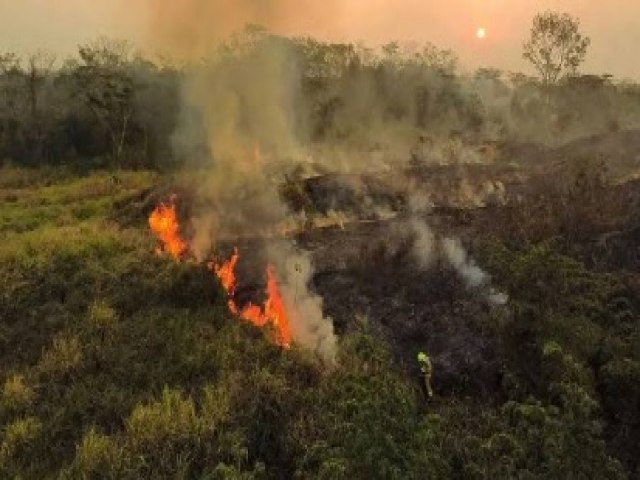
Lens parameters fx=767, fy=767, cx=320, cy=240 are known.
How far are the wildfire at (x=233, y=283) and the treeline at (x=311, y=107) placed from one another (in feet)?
50.6

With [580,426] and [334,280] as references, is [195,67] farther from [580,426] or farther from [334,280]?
[580,426]

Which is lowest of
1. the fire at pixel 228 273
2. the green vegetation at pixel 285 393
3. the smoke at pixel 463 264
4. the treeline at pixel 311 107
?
the green vegetation at pixel 285 393

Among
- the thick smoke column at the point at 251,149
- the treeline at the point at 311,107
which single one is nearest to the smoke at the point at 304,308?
the thick smoke column at the point at 251,149

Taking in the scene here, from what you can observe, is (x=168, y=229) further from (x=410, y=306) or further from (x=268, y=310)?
(x=410, y=306)

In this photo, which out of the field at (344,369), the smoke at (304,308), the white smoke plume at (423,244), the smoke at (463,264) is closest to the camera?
the field at (344,369)

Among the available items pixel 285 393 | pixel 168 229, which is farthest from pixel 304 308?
pixel 168 229

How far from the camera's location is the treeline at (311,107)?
4100cm

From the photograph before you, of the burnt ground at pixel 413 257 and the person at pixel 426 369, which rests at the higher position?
the burnt ground at pixel 413 257

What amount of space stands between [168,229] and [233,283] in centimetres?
491

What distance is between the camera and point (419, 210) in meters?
22.2

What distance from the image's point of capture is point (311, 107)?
4062 cm

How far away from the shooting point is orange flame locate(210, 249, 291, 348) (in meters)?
14.0

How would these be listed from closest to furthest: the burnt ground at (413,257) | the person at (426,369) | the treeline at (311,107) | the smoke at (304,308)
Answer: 1. the person at (426,369)
2. the burnt ground at (413,257)
3. the smoke at (304,308)
4. the treeline at (311,107)

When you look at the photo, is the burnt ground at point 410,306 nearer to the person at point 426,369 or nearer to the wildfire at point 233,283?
the person at point 426,369
